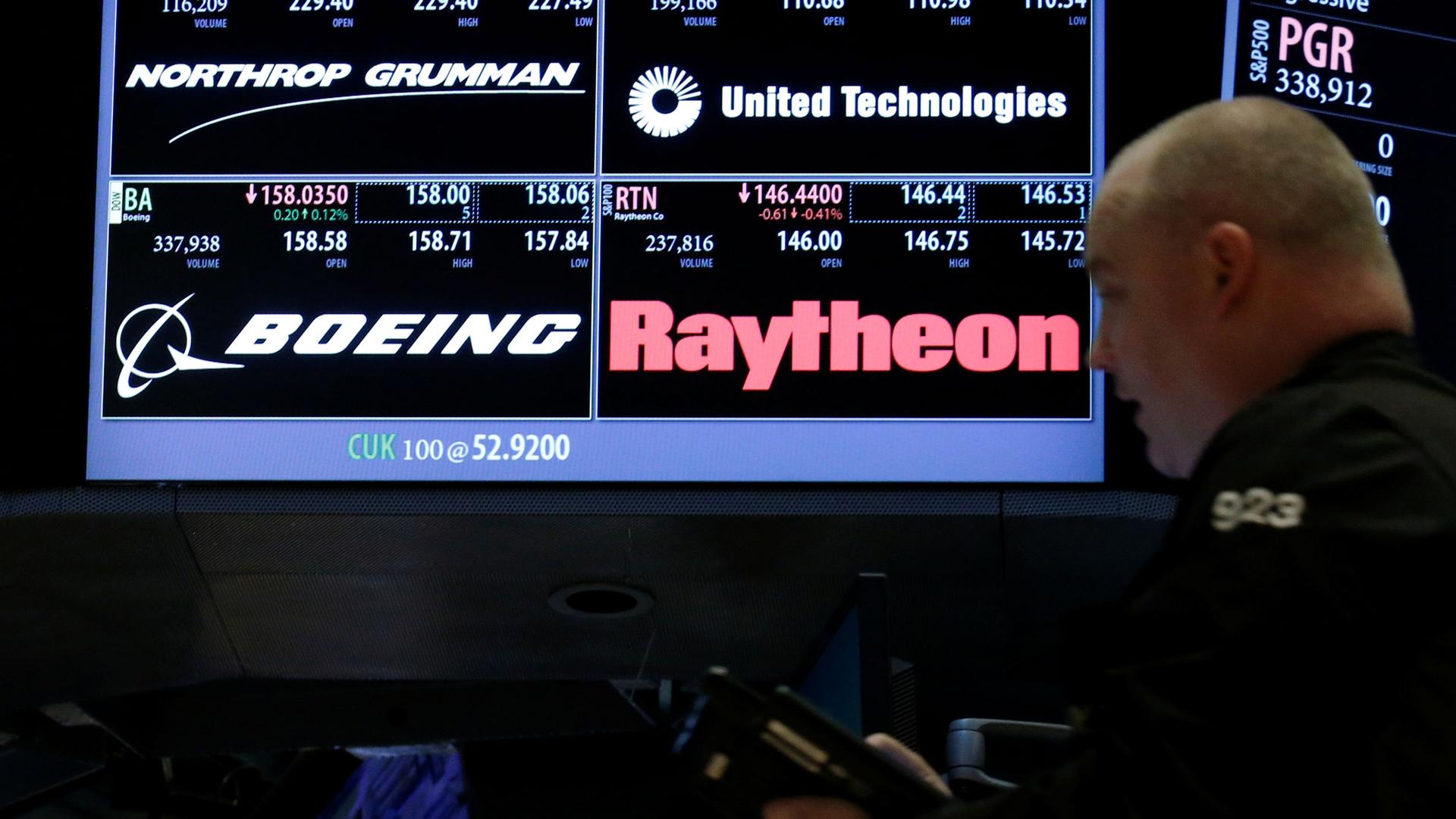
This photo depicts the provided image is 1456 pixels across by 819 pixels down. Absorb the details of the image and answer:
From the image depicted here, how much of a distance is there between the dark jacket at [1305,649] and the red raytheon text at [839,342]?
1746 millimetres

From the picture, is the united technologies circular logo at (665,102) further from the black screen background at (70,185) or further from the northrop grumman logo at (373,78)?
the black screen background at (70,185)

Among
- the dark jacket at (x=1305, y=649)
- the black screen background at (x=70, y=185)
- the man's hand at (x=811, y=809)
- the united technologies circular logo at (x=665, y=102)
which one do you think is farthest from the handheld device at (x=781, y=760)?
the united technologies circular logo at (x=665, y=102)

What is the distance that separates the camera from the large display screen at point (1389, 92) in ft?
10.0

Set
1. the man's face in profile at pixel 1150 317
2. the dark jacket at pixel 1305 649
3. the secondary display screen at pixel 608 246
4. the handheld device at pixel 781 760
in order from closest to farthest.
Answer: the dark jacket at pixel 1305 649, the handheld device at pixel 781 760, the man's face in profile at pixel 1150 317, the secondary display screen at pixel 608 246

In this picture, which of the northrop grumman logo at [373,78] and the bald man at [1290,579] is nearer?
the bald man at [1290,579]

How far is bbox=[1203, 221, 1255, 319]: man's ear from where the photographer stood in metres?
1.48

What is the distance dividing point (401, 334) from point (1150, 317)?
1806 mm

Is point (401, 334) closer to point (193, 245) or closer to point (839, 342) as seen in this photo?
point (193, 245)

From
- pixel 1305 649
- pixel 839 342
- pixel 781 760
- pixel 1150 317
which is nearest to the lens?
pixel 1305 649

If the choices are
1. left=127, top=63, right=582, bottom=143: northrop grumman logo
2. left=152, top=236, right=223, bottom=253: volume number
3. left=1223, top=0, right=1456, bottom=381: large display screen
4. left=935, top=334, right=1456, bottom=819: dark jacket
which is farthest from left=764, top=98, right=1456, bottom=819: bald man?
left=152, top=236, right=223, bottom=253: volume number

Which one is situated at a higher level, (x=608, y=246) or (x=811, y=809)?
(x=608, y=246)

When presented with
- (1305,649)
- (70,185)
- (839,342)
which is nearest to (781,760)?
(1305,649)

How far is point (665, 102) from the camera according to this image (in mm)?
3111

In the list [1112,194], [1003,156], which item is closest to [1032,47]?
[1003,156]
